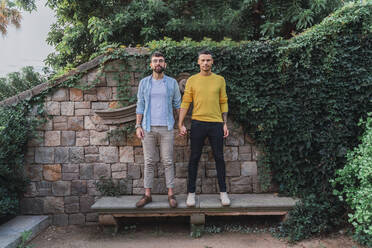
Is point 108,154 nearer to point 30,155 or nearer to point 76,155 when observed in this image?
point 76,155

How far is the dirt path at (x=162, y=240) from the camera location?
10.8 feet

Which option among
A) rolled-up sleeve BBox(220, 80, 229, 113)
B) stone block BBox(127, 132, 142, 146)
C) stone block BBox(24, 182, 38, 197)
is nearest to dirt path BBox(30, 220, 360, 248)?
stone block BBox(24, 182, 38, 197)

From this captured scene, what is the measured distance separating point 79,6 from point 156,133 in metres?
4.84

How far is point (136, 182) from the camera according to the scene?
4.02 m

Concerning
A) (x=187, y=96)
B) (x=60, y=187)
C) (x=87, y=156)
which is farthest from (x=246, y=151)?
(x=60, y=187)

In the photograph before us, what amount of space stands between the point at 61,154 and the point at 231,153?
99.2 inches

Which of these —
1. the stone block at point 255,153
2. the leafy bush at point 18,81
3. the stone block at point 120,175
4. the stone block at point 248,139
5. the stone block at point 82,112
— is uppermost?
the leafy bush at point 18,81

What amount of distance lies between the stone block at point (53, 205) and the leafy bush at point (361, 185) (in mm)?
3781

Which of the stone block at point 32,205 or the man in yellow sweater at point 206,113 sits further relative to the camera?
the stone block at point 32,205

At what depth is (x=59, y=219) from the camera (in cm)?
402

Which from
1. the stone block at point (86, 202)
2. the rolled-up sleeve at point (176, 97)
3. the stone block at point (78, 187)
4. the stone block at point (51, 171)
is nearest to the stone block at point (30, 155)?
the stone block at point (51, 171)

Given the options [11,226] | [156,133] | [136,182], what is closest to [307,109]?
[156,133]

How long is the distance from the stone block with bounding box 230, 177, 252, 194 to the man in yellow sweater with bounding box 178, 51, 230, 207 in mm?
524

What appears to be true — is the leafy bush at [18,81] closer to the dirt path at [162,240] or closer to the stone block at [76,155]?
the stone block at [76,155]
